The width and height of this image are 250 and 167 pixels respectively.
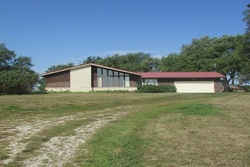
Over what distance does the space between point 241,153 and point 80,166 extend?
318cm

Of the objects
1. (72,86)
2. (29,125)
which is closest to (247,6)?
(72,86)

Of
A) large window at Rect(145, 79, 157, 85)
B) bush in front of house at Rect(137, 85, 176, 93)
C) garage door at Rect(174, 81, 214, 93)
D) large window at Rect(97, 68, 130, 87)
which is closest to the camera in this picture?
bush in front of house at Rect(137, 85, 176, 93)

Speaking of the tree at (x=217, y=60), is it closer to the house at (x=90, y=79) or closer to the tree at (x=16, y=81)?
the house at (x=90, y=79)

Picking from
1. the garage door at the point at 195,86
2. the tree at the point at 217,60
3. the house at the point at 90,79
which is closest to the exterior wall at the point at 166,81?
the garage door at the point at 195,86

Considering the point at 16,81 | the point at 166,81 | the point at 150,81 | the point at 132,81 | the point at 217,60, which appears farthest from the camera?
the point at 217,60

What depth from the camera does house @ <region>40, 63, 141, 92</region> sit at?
144 feet

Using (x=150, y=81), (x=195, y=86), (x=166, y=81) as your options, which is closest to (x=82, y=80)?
(x=150, y=81)

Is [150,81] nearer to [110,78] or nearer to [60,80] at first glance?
[110,78]

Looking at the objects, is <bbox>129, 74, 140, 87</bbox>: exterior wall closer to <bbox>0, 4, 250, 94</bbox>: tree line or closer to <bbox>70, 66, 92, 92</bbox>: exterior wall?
<bbox>70, 66, 92, 92</bbox>: exterior wall

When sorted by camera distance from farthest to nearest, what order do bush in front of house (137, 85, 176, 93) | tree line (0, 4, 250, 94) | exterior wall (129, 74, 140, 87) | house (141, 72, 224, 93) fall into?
1. tree line (0, 4, 250, 94)
2. house (141, 72, 224, 93)
3. exterior wall (129, 74, 140, 87)
4. bush in front of house (137, 85, 176, 93)

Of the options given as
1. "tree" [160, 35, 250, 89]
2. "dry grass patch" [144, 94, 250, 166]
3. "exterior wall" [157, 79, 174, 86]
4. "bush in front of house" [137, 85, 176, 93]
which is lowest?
"dry grass patch" [144, 94, 250, 166]

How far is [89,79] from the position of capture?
43906 millimetres

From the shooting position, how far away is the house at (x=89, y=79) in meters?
43.9

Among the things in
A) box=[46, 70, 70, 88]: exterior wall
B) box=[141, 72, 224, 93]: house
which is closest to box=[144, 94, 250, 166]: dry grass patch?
box=[46, 70, 70, 88]: exterior wall
